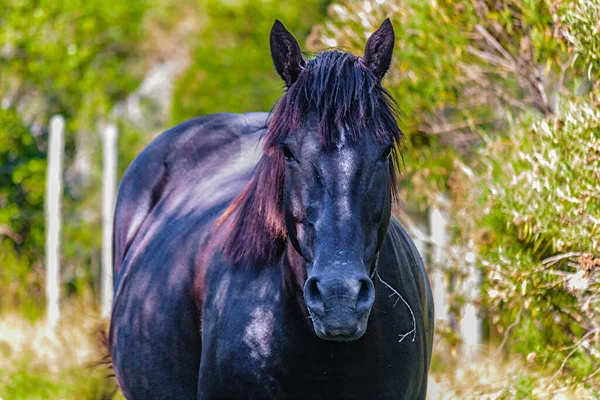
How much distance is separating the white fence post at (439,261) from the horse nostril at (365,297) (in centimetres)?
384

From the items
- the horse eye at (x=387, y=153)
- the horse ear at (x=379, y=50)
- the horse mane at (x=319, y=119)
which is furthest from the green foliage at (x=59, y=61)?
the horse eye at (x=387, y=153)

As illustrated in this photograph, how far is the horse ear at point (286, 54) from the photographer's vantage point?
3.13 meters

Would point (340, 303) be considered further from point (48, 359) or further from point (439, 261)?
point (48, 359)

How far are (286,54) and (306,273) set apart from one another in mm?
753

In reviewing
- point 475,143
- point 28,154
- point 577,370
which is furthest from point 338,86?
point 28,154

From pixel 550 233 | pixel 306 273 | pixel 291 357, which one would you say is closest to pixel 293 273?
pixel 306 273

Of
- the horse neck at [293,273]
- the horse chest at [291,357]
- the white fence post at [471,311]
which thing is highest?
the horse neck at [293,273]

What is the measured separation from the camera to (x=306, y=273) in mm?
3029

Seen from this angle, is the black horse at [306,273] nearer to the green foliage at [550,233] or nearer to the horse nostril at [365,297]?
the horse nostril at [365,297]

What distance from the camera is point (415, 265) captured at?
3779 millimetres

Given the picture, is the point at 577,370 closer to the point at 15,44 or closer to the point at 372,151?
the point at 372,151

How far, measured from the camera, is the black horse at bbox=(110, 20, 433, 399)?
281cm

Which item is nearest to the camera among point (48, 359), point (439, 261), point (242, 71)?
point (439, 261)

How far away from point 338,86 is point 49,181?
24.7 ft
